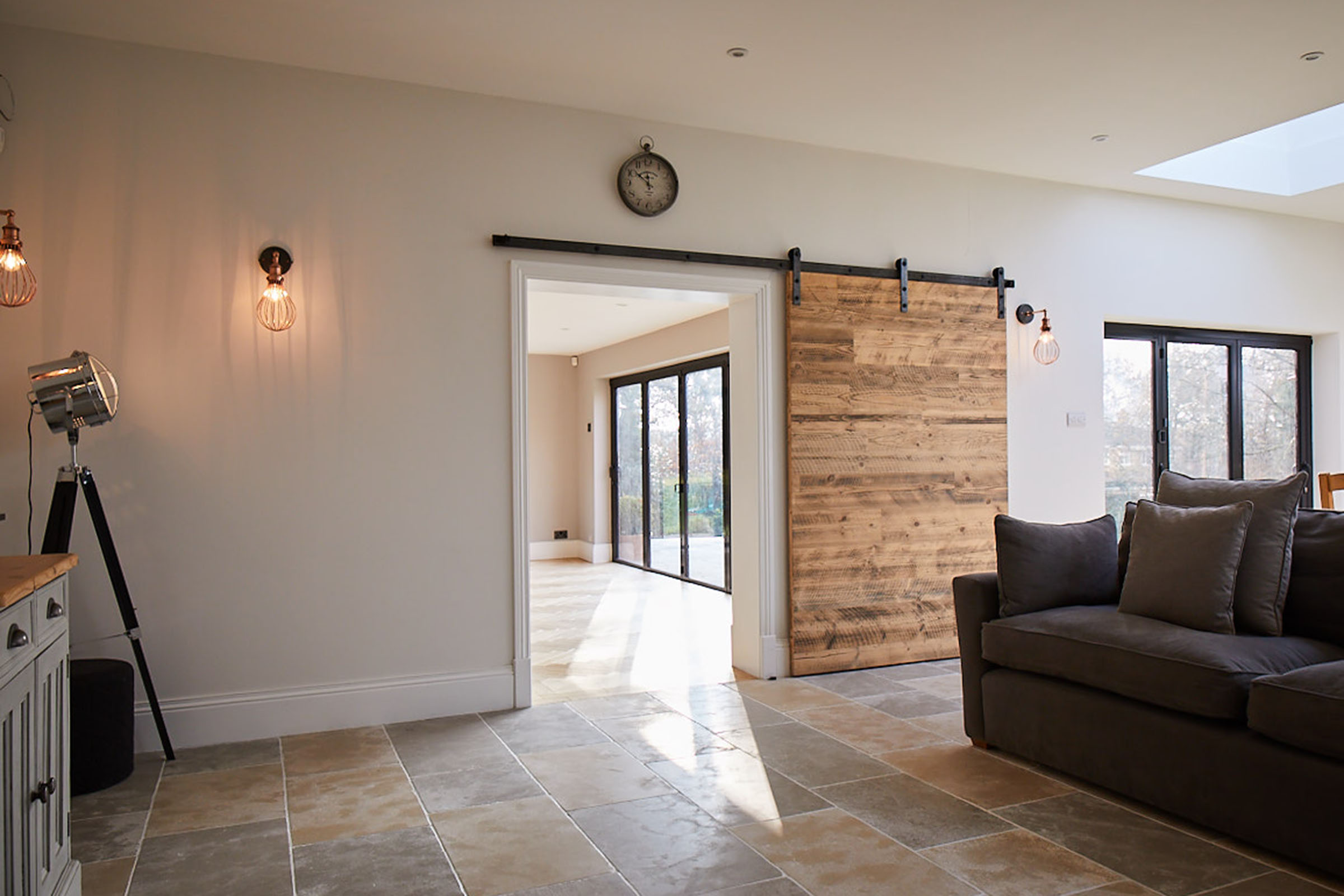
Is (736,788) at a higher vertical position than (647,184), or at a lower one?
lower

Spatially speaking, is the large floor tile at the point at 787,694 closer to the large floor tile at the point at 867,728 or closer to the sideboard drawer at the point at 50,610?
the large floor tile at the point at 867,728

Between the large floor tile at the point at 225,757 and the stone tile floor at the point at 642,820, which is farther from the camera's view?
the large floor tile at the point at 225,757

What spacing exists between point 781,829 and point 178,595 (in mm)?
2492

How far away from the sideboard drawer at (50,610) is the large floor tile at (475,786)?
1.27 meters

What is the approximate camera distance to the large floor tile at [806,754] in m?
3.25

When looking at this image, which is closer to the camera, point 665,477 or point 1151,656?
point 1151,656

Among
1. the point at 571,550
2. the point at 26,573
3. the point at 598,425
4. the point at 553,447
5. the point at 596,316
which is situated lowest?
the point at 571,550

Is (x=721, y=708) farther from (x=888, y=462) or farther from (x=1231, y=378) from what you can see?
(x=1231, y=378)

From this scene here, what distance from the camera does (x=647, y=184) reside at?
4.43m

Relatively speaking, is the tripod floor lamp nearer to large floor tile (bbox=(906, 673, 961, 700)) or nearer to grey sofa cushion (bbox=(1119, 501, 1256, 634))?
large floor tile (bbox=(906, 673, 961, 700))

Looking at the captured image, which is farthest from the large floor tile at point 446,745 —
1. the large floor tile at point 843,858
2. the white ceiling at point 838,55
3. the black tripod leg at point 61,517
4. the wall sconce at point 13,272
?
the white ceiling at point 838,55

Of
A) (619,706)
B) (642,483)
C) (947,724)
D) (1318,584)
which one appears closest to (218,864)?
(619,706)

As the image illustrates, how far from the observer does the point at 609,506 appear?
10648 mm

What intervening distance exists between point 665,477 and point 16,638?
25.0ft
